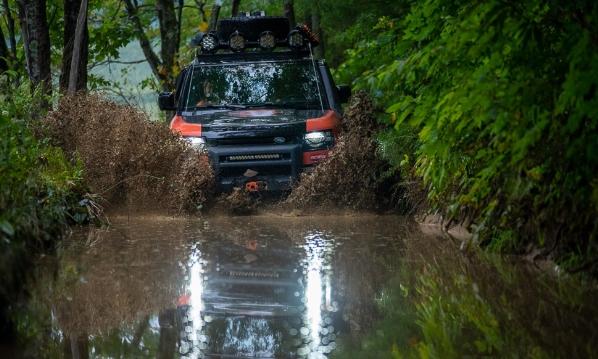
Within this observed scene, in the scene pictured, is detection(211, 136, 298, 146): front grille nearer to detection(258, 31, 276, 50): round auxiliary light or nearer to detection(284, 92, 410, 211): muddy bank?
detection(284, 92, 410, 211): muddy bank

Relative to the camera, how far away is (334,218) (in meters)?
13.5

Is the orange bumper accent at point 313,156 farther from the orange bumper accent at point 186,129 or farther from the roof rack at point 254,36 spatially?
the roof rack at point 254,36

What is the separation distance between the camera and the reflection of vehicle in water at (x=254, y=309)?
595cm

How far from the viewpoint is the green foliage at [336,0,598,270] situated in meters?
7.63

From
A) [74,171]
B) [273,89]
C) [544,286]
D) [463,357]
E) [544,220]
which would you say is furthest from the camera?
[273,89]

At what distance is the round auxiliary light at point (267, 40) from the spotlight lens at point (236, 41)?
0.30 metres

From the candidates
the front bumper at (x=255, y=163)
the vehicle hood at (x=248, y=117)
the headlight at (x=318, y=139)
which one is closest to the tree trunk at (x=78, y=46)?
the vehicle hood at (x=248, y=117)

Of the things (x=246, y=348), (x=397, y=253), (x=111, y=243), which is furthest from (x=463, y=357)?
(x=111, y=243)

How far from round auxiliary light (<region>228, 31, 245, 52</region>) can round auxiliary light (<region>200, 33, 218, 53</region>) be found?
24 cm

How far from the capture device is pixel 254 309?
715 cm

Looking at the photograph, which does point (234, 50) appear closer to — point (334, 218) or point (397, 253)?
point (334, 218)

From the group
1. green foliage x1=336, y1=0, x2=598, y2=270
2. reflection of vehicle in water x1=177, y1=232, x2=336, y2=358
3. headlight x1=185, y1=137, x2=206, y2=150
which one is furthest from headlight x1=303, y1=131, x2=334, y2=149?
green foliage x1=336, y1=0, x2=598, y2=270

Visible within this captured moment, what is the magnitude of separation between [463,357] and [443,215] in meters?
6.54

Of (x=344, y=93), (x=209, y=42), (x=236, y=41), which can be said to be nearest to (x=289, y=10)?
(x=236, y=41)
